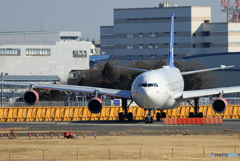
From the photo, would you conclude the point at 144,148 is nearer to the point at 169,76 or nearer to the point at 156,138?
the point at 156,138

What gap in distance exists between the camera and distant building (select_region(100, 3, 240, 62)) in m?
150

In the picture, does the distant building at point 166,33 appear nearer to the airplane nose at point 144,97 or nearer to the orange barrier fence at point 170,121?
the orange barrier fence at point 170,121

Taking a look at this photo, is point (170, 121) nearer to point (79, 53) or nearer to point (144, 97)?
point (144, 97)

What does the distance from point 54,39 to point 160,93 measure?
4061 inches

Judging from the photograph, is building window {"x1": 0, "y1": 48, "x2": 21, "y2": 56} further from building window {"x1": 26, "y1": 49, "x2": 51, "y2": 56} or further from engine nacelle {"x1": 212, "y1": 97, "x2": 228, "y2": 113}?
engine nacelle {"x1": 212, "y1": 97, "x2": 228, "y2": 113}

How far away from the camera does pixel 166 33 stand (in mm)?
154375

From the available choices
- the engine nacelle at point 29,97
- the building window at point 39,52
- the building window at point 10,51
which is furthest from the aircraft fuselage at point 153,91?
the building window at point 10,51

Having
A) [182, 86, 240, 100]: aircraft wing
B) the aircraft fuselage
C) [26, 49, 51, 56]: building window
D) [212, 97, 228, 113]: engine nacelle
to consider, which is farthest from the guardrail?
[26, 49, 51, 56]: building window

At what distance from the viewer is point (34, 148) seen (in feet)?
80.3

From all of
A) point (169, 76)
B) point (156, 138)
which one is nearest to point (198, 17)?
point (169, 76)

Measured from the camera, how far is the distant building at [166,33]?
492 feet

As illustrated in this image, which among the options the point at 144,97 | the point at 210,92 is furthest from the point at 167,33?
the point at 144,97

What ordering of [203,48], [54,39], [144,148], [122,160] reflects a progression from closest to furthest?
[122,160]
[144,148]
[54,39]
[203,48]

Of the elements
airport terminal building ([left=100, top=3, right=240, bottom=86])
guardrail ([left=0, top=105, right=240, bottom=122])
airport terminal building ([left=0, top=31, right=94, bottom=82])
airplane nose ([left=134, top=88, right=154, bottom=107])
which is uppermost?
airport terminal building ([left=100, top=3, right=240, bottom=86])
